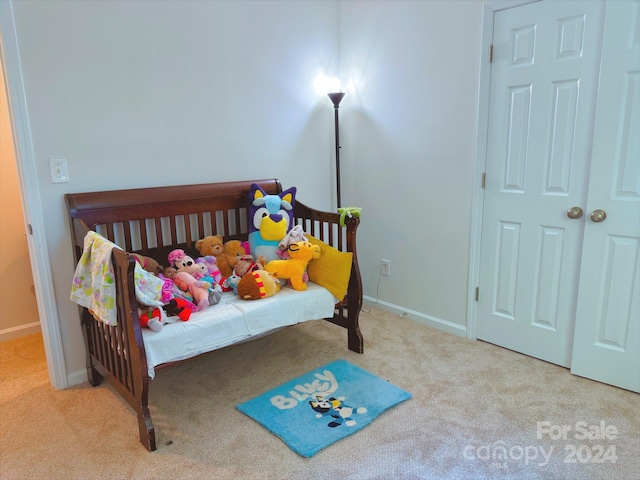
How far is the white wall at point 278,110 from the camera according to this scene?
2180 millimetres

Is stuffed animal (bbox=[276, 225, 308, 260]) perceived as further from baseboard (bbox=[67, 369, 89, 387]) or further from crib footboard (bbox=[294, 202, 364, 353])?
baseboard (bbox=[67, 369, 89, 387])

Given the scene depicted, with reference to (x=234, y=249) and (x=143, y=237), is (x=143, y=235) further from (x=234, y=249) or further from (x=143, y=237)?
(x=234, y=249)

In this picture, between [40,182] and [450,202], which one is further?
[450,202]

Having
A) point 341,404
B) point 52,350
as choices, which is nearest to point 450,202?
point 341,404

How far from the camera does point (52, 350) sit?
226cm

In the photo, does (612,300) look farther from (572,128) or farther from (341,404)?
(341,404)

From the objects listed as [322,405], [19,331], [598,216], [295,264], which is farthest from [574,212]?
[19,331]

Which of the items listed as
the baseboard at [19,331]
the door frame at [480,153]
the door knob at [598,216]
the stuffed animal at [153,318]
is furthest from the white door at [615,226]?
the baseboard at [19,331]

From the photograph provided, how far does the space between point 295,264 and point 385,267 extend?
100 cm

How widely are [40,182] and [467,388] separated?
228cm

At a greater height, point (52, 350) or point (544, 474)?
point (52, 350)

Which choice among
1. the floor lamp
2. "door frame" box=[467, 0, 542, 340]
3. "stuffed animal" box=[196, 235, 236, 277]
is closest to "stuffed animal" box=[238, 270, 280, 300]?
"stuffed animal" box=[196, 235, 236, 277]

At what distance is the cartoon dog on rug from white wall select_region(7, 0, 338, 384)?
1280 mm

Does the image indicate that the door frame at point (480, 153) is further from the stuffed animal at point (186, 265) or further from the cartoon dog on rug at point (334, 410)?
the stuffed animal at point (186, 265)
